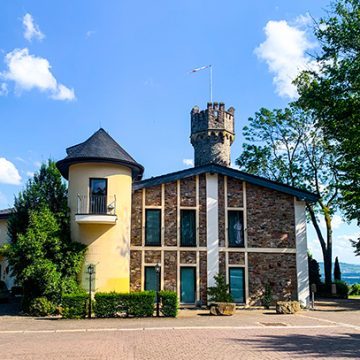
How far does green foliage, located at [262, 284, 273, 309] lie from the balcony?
314 inches

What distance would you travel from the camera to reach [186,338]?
11.4 meters

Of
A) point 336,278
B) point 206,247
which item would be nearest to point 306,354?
point 206,247

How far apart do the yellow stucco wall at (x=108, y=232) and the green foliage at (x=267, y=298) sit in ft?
21.4

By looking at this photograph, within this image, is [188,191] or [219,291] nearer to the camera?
[219,291]

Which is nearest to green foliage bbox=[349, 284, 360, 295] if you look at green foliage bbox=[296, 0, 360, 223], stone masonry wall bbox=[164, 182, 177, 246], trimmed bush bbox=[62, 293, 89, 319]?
green foliage bbox=[296, 0, 360, 223]

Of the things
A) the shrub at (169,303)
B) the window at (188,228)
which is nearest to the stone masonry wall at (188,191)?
the window at (188,228)

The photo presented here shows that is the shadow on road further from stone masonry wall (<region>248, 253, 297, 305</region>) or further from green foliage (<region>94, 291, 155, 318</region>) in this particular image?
stone masonry wall (<region>248, 253, 297, 305</region>)

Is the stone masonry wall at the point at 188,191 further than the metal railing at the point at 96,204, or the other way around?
the stone masonry wall at the point at 188,191

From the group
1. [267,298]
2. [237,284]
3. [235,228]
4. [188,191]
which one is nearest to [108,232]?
[188,191]

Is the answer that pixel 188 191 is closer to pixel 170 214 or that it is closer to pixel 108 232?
pixel 170 214

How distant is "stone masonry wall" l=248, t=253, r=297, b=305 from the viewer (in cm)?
2061

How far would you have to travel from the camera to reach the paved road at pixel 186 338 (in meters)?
9.31

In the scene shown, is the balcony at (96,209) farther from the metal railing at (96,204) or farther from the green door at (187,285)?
the green door at (187,285)

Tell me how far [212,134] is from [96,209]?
24803 mm
